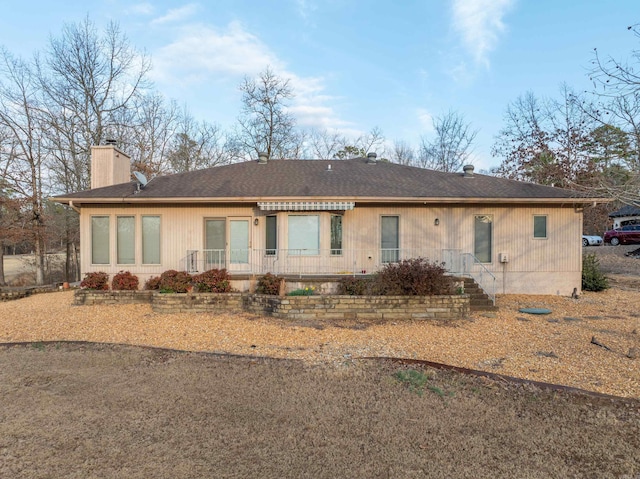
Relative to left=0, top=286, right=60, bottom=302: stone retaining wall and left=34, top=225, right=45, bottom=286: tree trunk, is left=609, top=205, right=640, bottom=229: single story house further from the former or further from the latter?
left=34, top=225, right=45, bottom=286: tree trunk

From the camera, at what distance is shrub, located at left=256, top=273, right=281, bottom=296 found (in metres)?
9.94

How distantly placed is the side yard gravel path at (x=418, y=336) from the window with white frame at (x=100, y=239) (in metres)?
2.02

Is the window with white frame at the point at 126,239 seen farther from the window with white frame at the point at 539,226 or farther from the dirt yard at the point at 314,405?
the window with white frame at the point at 539,226

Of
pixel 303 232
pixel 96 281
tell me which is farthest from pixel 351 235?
pixel 96 281

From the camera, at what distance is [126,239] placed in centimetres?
1204

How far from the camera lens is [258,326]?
27.2 ft

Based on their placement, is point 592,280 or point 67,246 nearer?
point 592,280

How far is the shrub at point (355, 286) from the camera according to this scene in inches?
375

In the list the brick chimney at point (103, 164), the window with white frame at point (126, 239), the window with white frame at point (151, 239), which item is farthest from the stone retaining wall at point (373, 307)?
the brick chimney at point (103, 164)

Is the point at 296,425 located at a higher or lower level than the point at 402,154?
lower

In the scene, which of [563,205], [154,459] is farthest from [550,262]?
[154,459]

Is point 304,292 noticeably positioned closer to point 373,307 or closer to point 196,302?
point 373,307

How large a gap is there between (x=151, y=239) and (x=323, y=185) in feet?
20.3

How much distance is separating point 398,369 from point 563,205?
10208 millimetres
